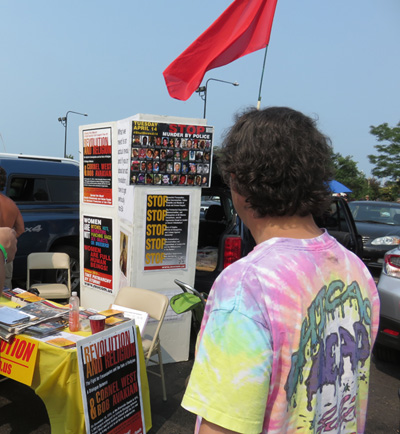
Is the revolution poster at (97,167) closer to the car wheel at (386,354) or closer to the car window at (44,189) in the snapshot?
the car window at (44,189)

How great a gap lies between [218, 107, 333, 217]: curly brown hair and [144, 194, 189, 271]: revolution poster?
10.4 ft

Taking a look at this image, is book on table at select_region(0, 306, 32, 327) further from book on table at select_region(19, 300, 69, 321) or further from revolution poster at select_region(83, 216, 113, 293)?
revolution poster at select_region(83, 216, 113, 293)

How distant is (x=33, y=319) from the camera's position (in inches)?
121

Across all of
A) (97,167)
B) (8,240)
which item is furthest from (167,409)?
(97,167)

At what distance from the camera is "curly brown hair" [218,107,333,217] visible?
0.97 m

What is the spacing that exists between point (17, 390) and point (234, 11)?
14.5ft

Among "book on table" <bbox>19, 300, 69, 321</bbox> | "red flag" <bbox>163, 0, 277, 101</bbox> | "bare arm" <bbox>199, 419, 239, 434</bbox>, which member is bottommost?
"book on table" <bbox>19, 300, 69, 321</bbox>

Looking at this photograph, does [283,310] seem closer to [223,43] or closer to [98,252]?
[98,252]

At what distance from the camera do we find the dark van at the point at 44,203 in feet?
19.7

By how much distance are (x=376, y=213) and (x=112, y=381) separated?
354 inches

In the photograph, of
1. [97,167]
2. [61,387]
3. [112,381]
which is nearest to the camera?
[61,387]

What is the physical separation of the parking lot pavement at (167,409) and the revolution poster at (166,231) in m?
1.11

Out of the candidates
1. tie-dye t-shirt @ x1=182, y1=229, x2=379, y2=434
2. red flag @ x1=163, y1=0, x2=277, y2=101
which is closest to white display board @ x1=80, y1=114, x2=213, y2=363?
red flag @ x1=163, y1=0, x2=277, y2=101

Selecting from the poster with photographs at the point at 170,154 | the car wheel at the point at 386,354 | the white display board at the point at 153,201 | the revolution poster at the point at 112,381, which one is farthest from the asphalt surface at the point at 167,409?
the poster with photographs at the point at 170,154
